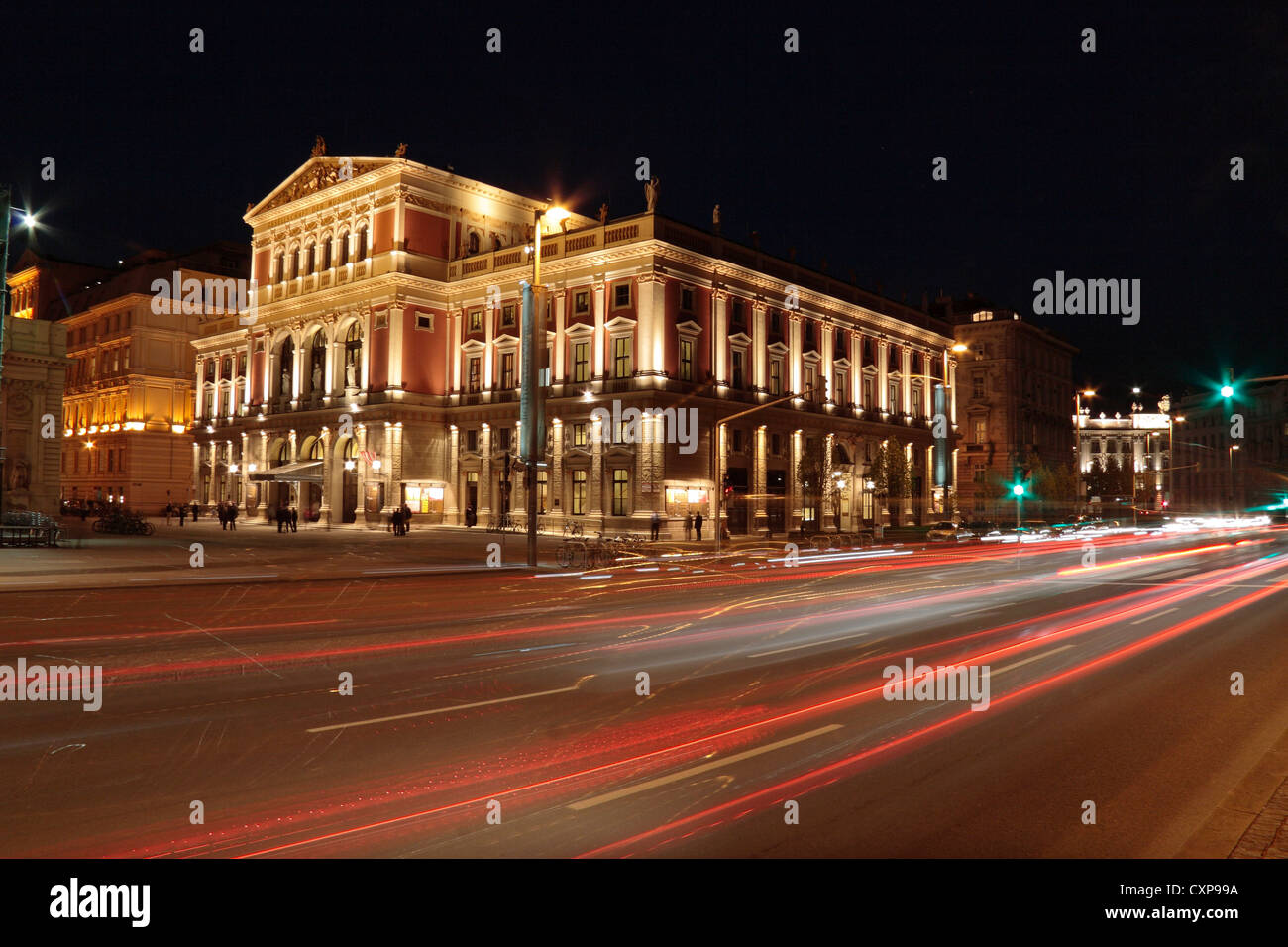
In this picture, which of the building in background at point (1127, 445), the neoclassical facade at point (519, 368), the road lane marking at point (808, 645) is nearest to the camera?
the road lane marking at point (808, 645)

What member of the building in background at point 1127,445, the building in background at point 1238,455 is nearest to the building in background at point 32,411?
the building in background at point 1238,455

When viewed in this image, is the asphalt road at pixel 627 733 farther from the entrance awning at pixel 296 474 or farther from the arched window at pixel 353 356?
the arched window at pixel 353 356

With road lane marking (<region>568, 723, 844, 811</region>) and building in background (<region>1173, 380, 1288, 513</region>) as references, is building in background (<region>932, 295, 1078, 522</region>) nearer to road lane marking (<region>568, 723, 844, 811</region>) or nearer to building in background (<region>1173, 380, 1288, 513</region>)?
building in background (<region>1173, 380, 1288, 513</region>)

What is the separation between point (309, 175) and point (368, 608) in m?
59.7

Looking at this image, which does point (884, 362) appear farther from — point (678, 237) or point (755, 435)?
point (678, 237)

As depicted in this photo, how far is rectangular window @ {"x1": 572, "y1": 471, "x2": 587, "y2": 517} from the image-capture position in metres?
53.6

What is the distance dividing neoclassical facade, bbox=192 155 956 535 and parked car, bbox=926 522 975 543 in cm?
800

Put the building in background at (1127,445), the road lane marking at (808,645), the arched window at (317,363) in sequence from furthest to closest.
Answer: the building in background at (1127,445)
the arched window at (317,363)
the road lane marking at (808,645)

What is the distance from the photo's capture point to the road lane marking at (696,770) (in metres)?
6.14

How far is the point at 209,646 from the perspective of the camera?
12914mm

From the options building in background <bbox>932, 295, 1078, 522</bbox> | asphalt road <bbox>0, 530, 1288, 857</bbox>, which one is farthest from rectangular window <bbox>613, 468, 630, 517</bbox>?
building in background <bbox>932, 295, 1078, 522</bbox>

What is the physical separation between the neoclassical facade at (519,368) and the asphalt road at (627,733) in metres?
31.7

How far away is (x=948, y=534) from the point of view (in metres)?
55.2
